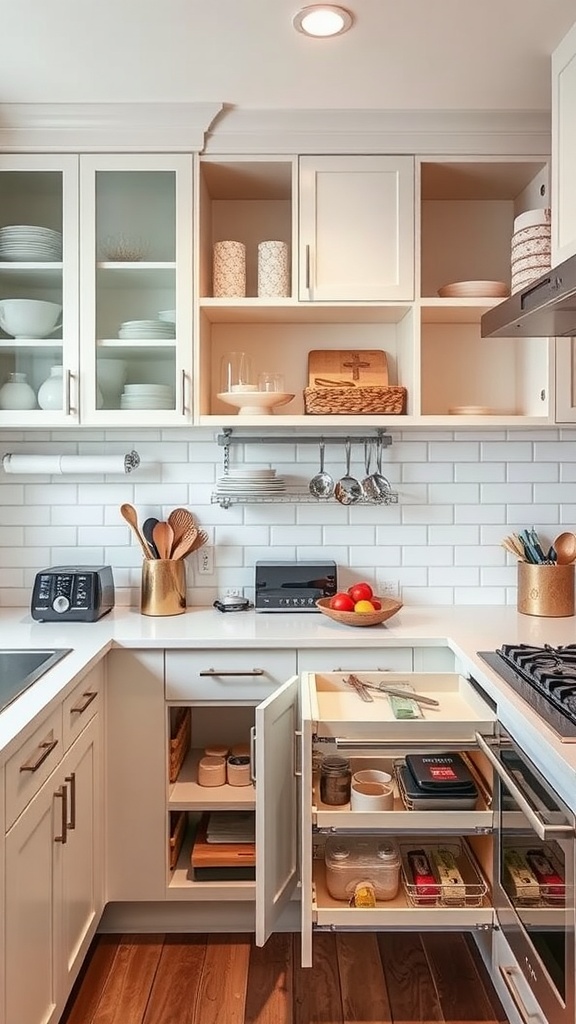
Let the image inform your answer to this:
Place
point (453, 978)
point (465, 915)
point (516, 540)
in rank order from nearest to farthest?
point (465, 915) → point (453, 978) → point (516, 540)

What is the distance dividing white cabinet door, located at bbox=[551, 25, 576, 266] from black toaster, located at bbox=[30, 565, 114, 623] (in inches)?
63.8

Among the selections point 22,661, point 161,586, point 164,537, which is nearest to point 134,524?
point 164,537

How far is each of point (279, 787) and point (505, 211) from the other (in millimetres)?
2031

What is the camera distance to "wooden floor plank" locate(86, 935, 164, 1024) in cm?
196

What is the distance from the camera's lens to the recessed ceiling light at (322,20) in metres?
1.83

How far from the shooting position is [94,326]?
2.44 metres

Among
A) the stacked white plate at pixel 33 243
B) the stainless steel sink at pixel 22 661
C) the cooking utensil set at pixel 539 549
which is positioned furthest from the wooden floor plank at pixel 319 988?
the stacked white plate at pixel 33 243

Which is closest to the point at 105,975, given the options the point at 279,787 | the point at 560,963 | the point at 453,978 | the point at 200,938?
the point at 200,938

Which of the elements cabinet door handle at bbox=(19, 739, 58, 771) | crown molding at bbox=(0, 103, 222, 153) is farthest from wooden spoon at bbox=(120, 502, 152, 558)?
crown molding at bbox=(0, 103, 222, 153)

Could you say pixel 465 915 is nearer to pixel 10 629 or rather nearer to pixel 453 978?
pixel 453 978

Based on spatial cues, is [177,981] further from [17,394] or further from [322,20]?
[322,20]

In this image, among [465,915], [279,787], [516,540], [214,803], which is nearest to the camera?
[465,915]

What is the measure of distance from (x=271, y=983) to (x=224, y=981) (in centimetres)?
12

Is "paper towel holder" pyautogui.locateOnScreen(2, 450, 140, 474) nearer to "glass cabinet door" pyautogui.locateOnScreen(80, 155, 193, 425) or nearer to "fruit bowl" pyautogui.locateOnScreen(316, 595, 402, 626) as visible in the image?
"glass cabinet door" pyautogui.locateOnScreen(80, 155, 193, 425)
